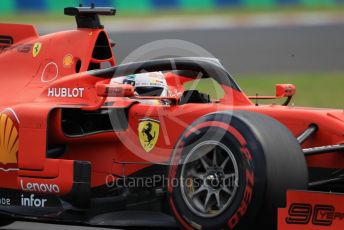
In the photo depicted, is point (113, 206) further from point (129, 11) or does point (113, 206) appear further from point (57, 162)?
point (129, 11)

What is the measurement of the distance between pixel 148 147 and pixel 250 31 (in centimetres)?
1985

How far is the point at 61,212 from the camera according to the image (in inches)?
330

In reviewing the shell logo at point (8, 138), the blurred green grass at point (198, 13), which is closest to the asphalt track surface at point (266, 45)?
the blurred green grass at point (198, 13)

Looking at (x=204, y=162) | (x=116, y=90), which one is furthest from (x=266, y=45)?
(x=204, y=162)

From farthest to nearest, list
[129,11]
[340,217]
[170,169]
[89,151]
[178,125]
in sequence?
[129,11] → [89,151] → [178,125] → [170,169] → [340,217]

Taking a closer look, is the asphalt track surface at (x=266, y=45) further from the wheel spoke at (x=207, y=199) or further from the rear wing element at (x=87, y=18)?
the wheel spoke at (x=207, y=199)

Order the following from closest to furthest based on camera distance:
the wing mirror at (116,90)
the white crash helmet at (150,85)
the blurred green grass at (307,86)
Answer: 1. the wing mirror at (116,90)
2. the white crash helmet at (150,85)
3. the blurred green grass at (307,86)

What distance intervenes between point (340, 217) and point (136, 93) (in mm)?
2695

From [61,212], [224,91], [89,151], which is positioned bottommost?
[61,212]

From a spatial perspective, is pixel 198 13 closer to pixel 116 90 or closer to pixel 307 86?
pixel 307 86

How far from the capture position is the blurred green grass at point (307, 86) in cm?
1845

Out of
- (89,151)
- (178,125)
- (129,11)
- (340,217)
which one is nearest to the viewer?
(340,217)

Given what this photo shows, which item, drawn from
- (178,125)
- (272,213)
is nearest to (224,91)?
(178,125)

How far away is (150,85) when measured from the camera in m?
8.75
